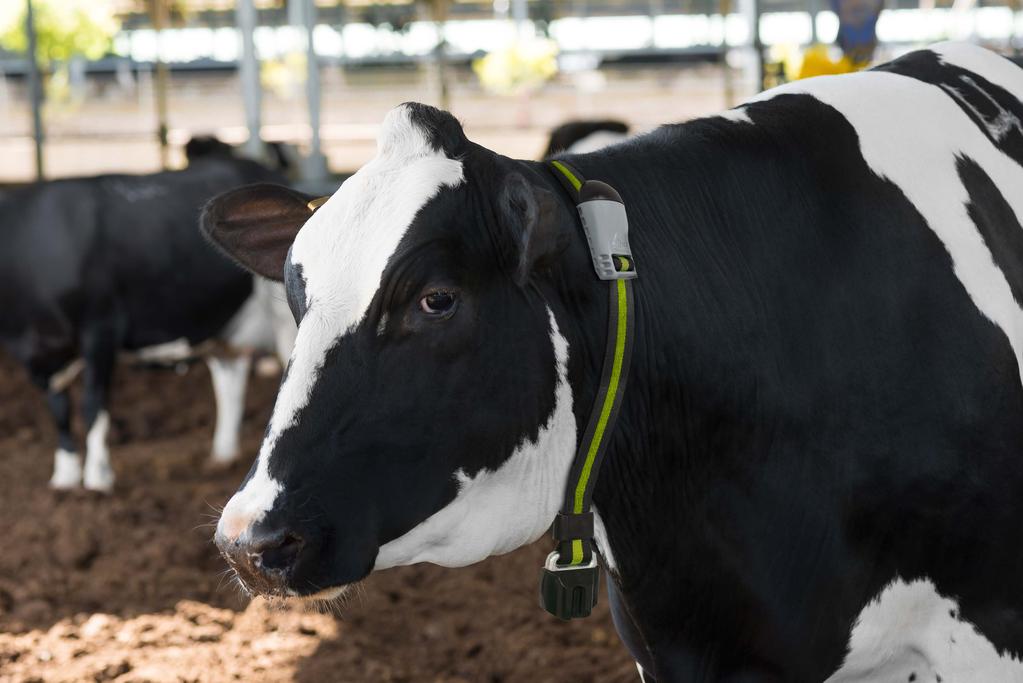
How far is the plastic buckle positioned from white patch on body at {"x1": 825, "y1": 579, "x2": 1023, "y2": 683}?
1.37 ft

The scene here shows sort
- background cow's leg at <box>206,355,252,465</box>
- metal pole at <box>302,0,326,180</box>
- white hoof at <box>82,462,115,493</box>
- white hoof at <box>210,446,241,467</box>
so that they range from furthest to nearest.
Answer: metal pole at <box>302,0,326,180</box> → background cow's leg at <box>206,355,252,465</box> → white hoof at <box>210,446,241,467</box> → white hoof at <box>82,462,115,493</box>

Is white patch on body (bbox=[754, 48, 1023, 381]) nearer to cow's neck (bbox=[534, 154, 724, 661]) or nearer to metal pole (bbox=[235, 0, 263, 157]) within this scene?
cow's neck (bbox=[534, 154, 724, 661])

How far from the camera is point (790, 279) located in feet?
6.24

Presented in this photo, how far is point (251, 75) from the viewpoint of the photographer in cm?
866

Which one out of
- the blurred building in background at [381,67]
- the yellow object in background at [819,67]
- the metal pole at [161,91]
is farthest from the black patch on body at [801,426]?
the blurred building in background at [381,67]

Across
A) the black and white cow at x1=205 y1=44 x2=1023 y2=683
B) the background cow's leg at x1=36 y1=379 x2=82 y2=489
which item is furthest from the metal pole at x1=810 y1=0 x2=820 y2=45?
the black and white cow at x1=205 y1=44 x2=1023 y2=683

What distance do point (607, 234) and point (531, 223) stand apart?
7.8 inches

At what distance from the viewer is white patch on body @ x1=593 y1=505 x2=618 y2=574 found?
1.94 m

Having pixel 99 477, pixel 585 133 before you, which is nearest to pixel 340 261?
pixel 99 477

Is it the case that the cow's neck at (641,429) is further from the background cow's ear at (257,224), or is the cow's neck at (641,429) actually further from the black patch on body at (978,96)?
the black patch on body at (978,96)

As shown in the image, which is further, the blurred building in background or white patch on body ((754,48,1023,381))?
the blurred building in background

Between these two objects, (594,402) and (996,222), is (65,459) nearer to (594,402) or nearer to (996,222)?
(594,402)

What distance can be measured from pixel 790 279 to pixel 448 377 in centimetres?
57

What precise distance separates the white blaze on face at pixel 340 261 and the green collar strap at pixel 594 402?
0.20 m
